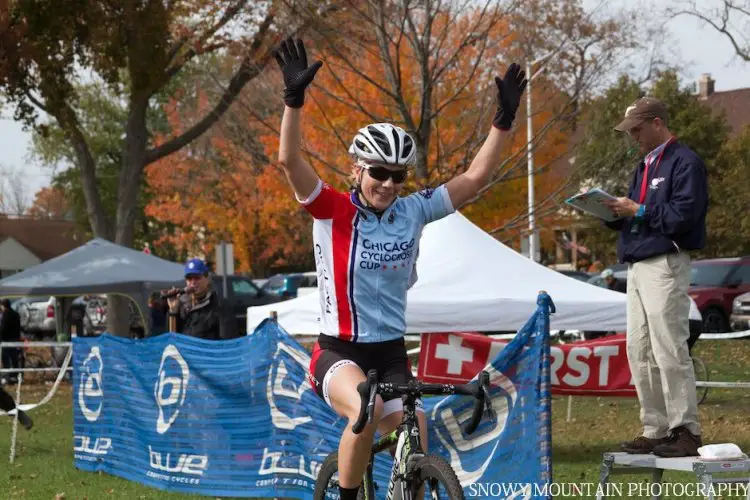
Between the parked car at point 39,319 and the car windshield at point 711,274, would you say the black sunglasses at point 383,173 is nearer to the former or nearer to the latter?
the car windshield at point 711,274

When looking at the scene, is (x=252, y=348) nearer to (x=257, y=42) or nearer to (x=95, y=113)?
(x=257, y=42)

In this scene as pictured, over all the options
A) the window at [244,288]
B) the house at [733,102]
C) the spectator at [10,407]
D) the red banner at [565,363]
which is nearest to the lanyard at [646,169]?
the red banner at [565,363]

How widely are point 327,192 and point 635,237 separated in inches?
83.0

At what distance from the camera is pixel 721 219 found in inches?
1988

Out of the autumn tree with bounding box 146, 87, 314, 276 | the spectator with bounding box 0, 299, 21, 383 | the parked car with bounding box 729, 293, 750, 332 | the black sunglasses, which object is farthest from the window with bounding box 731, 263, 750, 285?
the black sunglasses

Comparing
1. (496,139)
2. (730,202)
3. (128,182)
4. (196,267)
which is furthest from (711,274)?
(496,139)

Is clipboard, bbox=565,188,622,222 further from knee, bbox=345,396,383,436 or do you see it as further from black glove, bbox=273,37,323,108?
black glove, bbox=273,37,323,108

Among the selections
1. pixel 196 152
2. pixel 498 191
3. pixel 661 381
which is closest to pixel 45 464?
pixel 661 381

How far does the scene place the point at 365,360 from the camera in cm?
595

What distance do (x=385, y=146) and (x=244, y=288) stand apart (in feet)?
104

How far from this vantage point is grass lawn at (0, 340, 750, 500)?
10391 millimetres

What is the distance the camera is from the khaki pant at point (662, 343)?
22.7 ft

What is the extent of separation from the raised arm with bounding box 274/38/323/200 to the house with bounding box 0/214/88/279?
102634mm

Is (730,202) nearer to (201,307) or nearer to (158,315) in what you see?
(158,315)
